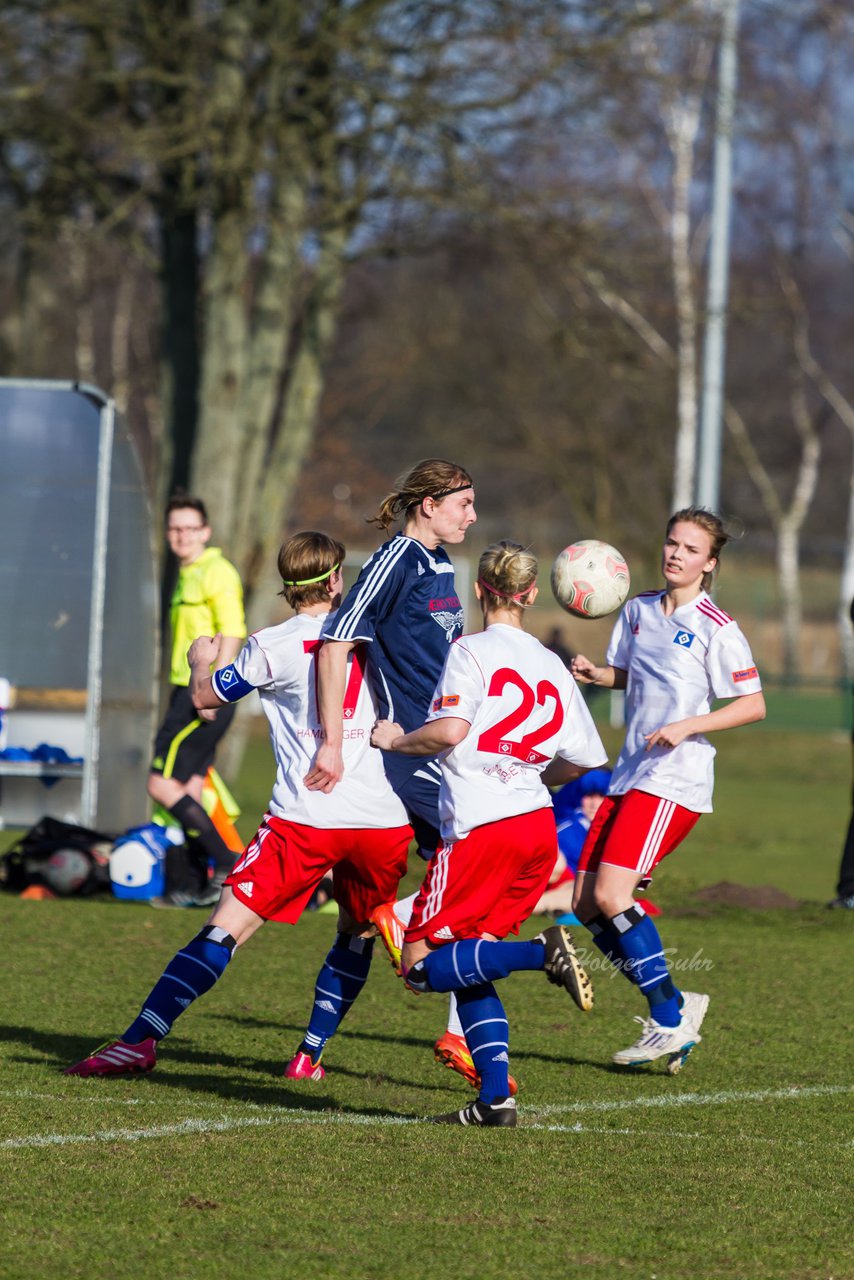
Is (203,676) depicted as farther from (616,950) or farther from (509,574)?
(616,950)

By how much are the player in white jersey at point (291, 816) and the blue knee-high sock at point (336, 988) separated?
0.19 metres

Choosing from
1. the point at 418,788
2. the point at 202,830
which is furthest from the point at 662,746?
the point at 202,830

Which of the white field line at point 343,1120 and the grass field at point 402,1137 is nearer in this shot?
the grass field at point 402,1137

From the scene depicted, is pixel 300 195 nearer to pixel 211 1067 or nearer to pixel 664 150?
pixel 211 1067

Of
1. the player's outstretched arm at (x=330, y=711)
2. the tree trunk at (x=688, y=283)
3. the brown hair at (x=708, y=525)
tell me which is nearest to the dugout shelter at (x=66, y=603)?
the brown hair at (x=708, y=525)

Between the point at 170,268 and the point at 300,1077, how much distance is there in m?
13.9

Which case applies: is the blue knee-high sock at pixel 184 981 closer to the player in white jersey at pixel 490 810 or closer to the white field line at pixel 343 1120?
the white field line at pixel 343 1120

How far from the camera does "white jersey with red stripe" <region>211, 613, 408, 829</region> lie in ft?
17.8

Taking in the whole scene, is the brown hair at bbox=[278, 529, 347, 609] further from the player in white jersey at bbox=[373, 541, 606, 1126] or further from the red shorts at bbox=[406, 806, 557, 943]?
the red shorts at bbox=[406, 806, 557, 943]

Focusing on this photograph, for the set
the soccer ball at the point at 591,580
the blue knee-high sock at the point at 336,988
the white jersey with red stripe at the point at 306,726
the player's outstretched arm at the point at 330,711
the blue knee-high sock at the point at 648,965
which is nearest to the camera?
the player's outstretched arm at the point at 330,711

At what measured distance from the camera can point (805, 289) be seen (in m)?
40.7

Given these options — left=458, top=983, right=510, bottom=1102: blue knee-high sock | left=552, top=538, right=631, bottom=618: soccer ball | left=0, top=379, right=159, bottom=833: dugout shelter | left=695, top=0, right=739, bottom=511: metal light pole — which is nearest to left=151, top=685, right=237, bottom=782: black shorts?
Answer: left=0, top=379, right=159, bottom=833: dugout shelter

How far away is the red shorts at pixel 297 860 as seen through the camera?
17.8 feet

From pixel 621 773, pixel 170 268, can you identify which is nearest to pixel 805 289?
pixel 170 268
